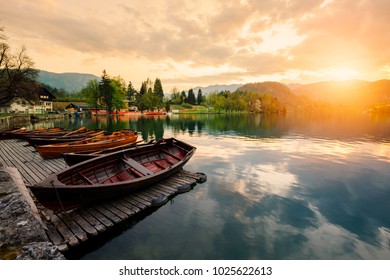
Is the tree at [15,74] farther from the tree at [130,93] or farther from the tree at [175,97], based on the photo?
the tree at [175,97]

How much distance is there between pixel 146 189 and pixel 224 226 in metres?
4.88

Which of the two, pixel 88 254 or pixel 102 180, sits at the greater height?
pixel 102 180

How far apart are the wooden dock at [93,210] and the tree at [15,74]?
43.0 meters

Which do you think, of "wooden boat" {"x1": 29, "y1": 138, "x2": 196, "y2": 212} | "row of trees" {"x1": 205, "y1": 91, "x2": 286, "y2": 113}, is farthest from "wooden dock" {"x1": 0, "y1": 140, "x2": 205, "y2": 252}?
"row of trees" {"x1": 205, "y1": 91, "x2": 286, "y2": 113}

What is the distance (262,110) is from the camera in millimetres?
171750

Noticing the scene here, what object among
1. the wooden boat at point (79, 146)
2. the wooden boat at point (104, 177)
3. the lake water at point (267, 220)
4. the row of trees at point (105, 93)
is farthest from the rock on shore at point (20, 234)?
the row of trees at point (105, 93)

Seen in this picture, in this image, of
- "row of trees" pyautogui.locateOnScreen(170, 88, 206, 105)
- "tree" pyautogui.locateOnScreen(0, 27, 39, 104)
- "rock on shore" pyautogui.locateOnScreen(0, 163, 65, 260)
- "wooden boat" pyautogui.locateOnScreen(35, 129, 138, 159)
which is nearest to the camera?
"rock on shore" pyautogui.locateOnScreen(0, 163, 65, 260)

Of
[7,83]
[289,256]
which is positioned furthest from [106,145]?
[7,83]

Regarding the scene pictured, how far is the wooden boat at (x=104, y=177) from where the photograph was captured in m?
7.80

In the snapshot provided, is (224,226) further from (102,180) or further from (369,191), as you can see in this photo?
(369,191)

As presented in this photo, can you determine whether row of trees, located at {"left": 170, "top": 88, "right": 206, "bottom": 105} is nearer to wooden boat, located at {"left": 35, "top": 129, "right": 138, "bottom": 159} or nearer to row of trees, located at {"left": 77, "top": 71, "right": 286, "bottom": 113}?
row of trees, located at {"left": 77, "top": 71, "right": 286, "bottom": 113}

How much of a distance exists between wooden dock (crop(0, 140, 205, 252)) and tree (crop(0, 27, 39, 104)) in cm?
4302

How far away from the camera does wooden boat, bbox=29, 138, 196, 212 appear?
780cm

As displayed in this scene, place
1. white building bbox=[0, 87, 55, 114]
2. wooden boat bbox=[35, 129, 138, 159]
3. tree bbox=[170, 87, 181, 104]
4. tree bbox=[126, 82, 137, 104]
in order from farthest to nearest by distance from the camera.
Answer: tree bbox=[170, 87, 181, 104] → tree bbox=[126, 82, 137, 104] → white building bbox=[0, 87, 55, 114] → wooden boat bbox=[35, 129, 138, 159]
